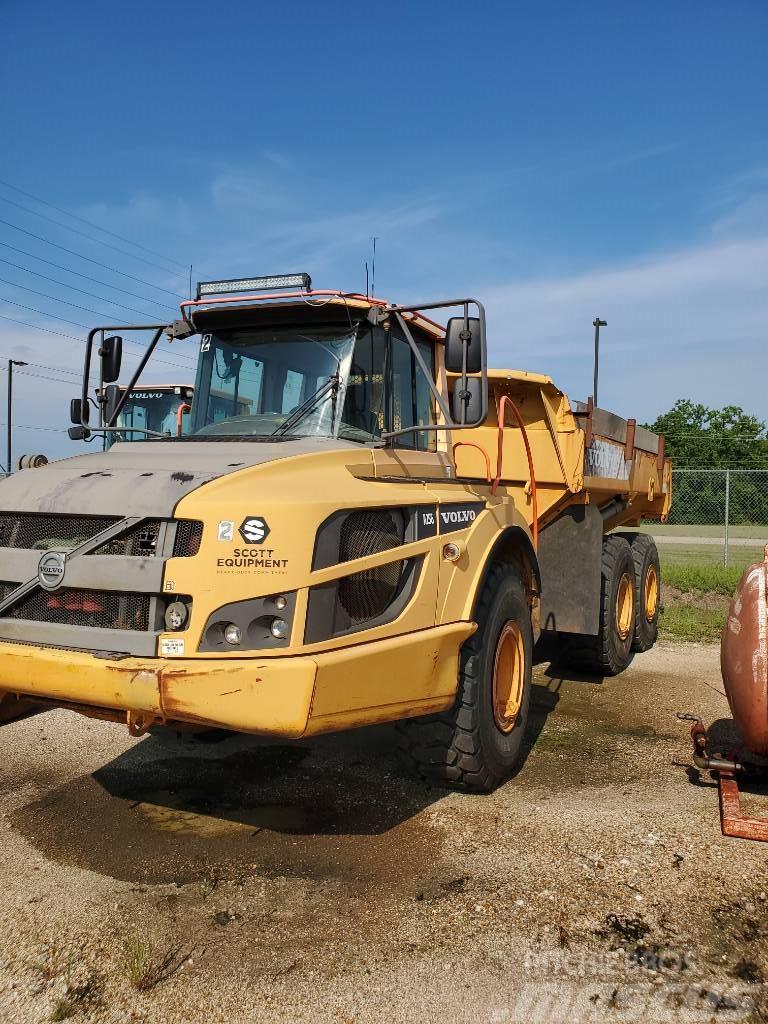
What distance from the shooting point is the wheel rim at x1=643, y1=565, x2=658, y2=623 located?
28.1ft

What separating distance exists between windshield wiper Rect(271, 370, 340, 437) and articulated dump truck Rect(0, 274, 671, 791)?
0.04 ft

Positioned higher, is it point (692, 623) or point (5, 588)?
point (5, 588)

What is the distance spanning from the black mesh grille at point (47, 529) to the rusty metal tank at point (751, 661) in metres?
3.01

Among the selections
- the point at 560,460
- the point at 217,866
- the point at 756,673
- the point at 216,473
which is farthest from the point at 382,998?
the point at 560,460

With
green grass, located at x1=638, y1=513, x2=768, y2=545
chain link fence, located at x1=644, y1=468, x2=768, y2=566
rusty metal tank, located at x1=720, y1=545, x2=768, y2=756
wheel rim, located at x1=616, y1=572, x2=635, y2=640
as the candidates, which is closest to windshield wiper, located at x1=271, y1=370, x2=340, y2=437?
rusty metal tank, located at x1=720, y1=545, x2=768, y2=756

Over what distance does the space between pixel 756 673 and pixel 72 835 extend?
334cm

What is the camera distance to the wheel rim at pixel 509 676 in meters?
4.67

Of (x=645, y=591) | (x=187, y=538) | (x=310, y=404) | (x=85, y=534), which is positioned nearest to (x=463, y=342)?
(x=310, y=404)

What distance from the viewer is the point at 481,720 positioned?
4.26 m

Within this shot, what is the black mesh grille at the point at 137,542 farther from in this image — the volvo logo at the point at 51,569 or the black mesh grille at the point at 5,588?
the black mesh grille at the point at 5,588

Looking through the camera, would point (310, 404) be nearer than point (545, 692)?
Yes

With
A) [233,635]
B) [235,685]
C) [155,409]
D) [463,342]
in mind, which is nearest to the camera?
[235,685]

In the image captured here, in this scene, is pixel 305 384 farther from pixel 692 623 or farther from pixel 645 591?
pixel 692 623

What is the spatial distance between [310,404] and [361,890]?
227 centimetres
